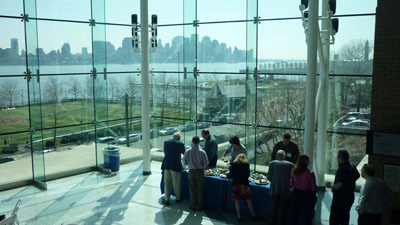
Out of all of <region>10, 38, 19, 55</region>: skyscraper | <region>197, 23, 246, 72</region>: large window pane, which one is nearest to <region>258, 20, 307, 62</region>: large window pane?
<region>197, 23, 246, 72</region>: large window pane

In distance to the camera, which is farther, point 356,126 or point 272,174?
point 356,126

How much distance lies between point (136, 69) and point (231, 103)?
11.9 feet

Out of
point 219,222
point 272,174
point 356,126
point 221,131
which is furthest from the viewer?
point 221,131

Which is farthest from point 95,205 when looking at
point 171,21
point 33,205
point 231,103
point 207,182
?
point 171,21

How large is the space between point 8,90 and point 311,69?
300 inches

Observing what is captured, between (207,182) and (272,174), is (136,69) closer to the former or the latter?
(207,182)

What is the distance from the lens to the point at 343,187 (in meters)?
7.05

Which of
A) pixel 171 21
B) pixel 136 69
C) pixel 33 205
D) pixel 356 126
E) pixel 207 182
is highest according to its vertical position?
pixel 171 21

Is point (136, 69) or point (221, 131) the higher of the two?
point (136, 69)

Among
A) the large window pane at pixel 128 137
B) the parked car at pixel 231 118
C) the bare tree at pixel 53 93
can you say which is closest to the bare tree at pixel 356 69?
the parked car at pixel 231 118

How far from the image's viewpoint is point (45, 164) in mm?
11711

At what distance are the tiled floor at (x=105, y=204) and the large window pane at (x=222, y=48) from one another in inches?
149

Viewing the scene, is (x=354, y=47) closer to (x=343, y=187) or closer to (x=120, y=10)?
(x=343, y=187)

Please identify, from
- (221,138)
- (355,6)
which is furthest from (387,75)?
(221,138)
